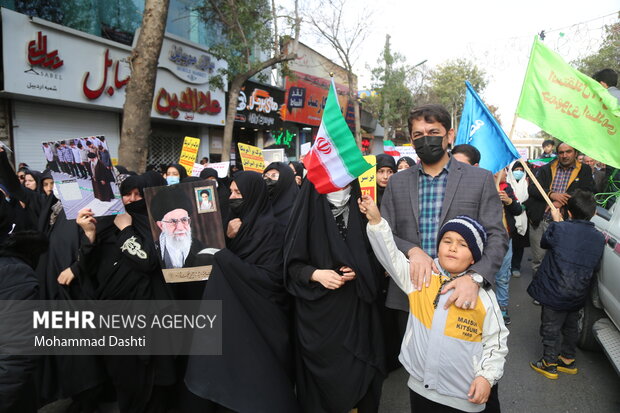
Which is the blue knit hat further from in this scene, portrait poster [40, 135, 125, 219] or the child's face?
portrait poster [40, 135, 125, 219]

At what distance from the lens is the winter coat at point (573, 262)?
3240 mm

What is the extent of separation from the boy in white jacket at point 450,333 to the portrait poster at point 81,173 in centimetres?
169

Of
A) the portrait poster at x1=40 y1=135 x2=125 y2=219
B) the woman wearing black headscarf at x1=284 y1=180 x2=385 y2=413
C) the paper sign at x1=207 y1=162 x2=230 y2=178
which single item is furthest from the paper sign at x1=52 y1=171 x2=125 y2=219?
the paper sign at x1=207 y1=162 x2=230 y2=178

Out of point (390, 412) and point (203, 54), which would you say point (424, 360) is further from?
point (203, 54)

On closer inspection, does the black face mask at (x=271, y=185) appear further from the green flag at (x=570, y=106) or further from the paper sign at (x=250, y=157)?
the green flag at (x=570, y=106)

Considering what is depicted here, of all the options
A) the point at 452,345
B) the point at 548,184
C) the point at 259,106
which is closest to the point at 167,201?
the point at 452,345

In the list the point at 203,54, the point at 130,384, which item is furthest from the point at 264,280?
the point at 203,54

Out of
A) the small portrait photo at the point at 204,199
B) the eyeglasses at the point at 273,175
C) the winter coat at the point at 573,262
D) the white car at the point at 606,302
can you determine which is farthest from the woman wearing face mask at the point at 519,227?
the small portrait photo at the point at 204,199

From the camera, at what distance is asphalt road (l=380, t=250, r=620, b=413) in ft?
9.79

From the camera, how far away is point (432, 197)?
2.32 m

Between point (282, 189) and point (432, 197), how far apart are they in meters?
2.06

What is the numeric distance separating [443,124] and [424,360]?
129cm

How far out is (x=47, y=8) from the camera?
952 cm

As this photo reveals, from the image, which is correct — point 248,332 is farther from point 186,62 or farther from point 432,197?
point 186,62
